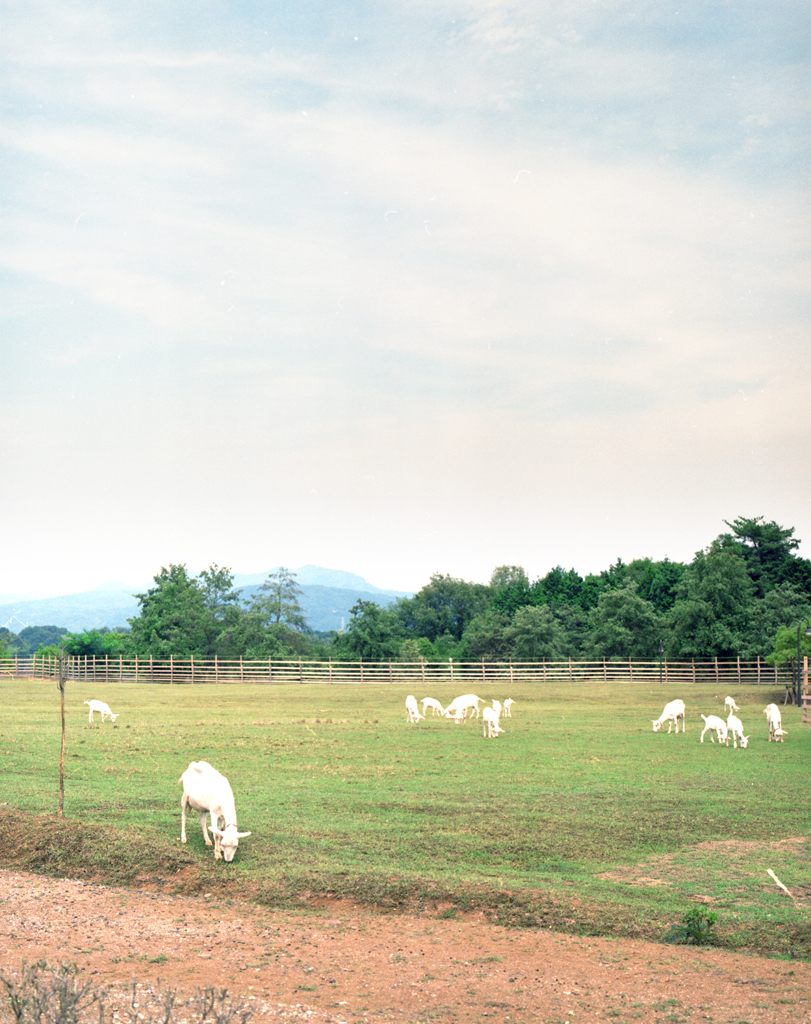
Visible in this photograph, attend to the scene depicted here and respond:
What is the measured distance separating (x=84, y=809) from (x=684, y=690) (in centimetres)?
4284

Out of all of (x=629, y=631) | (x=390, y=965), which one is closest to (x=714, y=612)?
(x=629, y=631)

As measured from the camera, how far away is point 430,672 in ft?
210

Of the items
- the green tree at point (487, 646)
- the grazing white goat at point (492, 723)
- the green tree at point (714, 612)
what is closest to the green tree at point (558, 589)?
the green tree at point (487, 646)

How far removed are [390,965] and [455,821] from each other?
21.0 feet

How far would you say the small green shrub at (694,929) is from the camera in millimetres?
9555

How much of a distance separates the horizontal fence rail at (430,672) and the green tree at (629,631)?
6.99 metres

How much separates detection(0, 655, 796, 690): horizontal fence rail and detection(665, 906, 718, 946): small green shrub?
4531 cm

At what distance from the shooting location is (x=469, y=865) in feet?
40.8

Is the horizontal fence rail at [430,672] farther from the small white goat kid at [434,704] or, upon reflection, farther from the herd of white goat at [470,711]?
the herd of white goat at [470,711]

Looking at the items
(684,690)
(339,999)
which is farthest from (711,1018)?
(684,690)

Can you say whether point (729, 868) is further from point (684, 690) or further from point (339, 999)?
point (684, 690)

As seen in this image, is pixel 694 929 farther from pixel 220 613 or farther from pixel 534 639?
pixel 220 613

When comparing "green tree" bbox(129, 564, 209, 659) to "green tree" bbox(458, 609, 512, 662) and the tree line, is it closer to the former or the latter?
the tree line

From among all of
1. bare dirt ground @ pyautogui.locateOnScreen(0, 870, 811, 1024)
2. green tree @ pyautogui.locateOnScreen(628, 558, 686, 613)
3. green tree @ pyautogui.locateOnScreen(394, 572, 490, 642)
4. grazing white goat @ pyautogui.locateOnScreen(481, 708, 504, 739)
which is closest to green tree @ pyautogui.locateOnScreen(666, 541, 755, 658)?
green tree @ pyautogui.locateOnScreen(628, 558, 686, 613)
